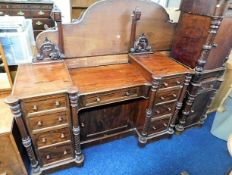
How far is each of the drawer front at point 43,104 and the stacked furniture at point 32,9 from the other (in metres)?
2.52

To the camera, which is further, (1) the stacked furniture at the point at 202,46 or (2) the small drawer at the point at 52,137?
(1) the stacked furniture at the point at 202,46

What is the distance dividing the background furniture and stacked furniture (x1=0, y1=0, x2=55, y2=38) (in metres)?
2.37

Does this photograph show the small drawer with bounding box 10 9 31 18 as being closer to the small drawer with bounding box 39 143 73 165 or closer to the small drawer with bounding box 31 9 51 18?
the small drawer with bounding box 31 9 51 18

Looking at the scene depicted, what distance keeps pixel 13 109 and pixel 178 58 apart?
1.44 meters

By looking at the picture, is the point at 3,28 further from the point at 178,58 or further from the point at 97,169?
the point at 178,58

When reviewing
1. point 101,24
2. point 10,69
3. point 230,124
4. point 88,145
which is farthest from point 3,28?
point 230,124

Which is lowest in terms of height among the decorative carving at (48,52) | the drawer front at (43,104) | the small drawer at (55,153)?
the small drawer at (55,153)

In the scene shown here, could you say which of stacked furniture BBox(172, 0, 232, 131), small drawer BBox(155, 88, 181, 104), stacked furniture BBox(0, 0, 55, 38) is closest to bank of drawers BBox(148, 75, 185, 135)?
small drawer BBox(155, 88, 181, 104)

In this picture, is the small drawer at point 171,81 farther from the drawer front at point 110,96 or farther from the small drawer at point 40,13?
the small drawer at point 40,13

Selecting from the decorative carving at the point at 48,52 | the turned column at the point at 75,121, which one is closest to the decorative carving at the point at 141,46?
the decorative carving at the point at 48,52

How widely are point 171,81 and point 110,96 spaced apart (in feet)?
1.73

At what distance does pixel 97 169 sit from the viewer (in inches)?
59.4

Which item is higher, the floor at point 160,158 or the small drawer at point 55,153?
the small drawer at point 55,153

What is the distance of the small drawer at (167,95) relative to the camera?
58.0 inches
